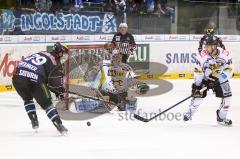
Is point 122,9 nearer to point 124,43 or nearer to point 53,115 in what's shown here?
point 124,43

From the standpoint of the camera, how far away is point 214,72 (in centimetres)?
810

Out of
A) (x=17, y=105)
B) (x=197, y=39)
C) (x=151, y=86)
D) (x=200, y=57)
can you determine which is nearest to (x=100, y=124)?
(x=200, y=57)

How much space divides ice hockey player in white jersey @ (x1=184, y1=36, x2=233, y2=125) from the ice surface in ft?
1.44

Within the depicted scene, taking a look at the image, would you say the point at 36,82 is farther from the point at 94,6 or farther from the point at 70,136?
the point at 94,6

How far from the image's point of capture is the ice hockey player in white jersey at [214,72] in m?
7.99

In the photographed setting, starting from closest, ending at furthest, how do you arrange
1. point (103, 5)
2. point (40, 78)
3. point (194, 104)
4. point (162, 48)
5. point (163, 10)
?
1. point (40, 78)
2. point (194, 104)
3. point (103, 5)
4. point (162, 48)
5. point (163, 10)

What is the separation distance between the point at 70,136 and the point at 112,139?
20.9 inches

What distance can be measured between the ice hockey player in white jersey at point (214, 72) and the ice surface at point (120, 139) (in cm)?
44

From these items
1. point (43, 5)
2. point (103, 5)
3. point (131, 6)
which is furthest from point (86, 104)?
point (131, 6)

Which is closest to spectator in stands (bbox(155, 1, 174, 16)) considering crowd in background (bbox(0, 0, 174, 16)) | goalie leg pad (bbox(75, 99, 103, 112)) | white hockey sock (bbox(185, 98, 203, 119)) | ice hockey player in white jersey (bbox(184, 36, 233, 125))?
crowd in background (bbox(0, 0, 174, 16))

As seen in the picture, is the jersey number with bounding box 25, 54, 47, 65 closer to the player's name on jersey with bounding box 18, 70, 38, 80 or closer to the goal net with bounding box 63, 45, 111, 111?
the player's name on jersey with bounding box 18, 70, 38, 80

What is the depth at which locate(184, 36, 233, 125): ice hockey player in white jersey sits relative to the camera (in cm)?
799

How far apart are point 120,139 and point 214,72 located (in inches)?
69.2

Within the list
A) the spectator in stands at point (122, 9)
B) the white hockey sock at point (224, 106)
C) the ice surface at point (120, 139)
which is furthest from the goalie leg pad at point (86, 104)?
the spectator in stands at point (122, 9)
